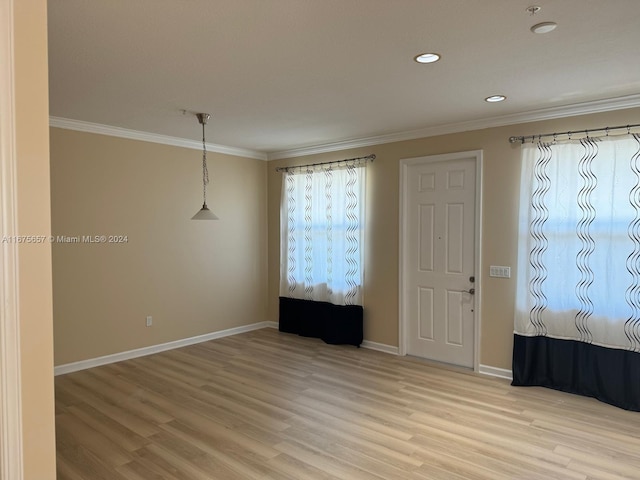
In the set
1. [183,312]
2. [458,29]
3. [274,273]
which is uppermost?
[458,29]

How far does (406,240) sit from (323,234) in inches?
49.9

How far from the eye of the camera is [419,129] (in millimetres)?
4918

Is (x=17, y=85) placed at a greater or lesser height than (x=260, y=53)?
lesser

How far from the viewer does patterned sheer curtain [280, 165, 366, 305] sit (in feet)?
18.2

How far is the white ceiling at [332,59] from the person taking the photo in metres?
2.20

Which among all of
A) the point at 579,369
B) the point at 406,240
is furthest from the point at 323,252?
the point at 579,369

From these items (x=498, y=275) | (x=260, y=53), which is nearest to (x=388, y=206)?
(x=498, y=275)

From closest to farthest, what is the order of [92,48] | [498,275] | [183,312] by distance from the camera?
1. [92,48]
2. [498,275]
3. [183,312]

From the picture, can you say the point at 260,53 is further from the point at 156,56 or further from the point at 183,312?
the point at 183,312

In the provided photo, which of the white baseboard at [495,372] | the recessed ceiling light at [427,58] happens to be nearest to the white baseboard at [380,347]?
the white baseboard at [495,372]

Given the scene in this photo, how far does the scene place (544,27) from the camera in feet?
7.63

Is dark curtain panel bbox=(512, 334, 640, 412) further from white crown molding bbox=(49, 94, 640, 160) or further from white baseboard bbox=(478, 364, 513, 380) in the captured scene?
white crown molding bbox=(49, 94, 640, 160)

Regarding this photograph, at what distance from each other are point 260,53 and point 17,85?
5.75ft

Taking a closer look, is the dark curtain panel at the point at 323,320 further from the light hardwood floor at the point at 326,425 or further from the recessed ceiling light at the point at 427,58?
the recessed ceiling light at the point at 427,58
